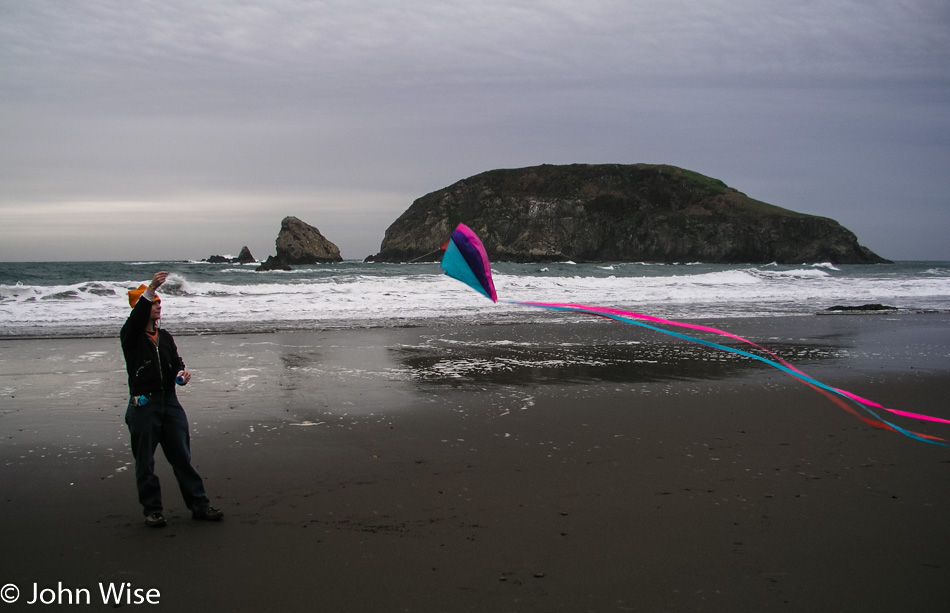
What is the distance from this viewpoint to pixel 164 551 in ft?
12.1

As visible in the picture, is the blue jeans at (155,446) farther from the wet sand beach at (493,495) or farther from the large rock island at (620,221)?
the large rock island at (620,221)

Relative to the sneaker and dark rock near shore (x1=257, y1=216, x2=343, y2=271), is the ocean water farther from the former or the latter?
dark rock near shore (x1=257, y1=216, x2=343, y2=271)

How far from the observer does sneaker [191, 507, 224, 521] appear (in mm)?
4086

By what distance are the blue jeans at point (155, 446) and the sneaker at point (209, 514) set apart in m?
0.03

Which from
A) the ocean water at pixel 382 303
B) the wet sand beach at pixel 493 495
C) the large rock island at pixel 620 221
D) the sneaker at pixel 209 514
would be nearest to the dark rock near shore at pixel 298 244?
the large rock island at pixel 620 221

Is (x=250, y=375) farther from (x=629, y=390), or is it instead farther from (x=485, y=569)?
(x=485, y=569)

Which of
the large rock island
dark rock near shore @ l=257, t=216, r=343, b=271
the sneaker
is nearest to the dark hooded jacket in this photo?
the sneaker

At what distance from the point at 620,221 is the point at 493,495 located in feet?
358

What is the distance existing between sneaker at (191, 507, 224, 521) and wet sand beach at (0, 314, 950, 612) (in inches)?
4.1

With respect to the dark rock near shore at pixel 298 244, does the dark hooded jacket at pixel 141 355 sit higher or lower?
lower

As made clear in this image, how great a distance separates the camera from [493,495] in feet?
14.8

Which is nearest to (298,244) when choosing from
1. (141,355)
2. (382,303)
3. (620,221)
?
(382,303)

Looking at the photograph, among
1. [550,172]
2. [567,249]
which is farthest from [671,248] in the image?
[550,172]

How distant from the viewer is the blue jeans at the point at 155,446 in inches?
160
